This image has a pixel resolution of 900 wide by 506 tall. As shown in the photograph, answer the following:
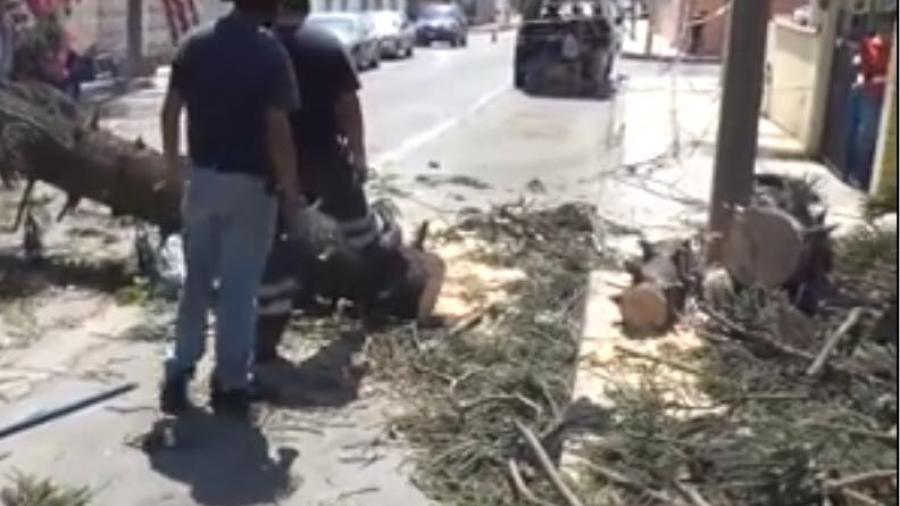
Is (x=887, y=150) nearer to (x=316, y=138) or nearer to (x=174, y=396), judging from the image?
(x=316, y=138)

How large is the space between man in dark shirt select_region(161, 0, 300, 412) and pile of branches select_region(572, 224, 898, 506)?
1.45 m

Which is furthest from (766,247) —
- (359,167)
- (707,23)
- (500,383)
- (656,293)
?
(707,23)

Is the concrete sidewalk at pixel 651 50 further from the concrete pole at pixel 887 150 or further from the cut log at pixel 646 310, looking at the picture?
the cut log at pixel 646 310

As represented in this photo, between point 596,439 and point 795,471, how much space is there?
0.88 m

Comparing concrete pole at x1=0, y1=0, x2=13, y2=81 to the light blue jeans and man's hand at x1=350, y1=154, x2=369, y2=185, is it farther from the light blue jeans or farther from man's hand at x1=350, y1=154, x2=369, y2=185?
the light blue jeans

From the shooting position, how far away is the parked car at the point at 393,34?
36250mm

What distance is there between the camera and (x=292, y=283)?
6207 millimetres

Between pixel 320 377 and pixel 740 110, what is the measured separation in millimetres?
3230

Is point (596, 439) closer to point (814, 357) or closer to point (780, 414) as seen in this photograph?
point (780, 414)

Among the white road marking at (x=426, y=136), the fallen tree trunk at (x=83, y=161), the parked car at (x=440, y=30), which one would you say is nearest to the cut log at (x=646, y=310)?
the fallen tree trunk at (x=83, y=161)

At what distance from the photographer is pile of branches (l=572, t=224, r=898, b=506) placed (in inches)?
175

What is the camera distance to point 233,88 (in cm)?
527

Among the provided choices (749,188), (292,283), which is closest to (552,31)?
(749,188)

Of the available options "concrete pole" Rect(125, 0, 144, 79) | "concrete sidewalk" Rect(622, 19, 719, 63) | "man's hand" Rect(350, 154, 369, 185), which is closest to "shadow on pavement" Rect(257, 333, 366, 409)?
"man's hand" Rect(350, 154, 369, 185)
